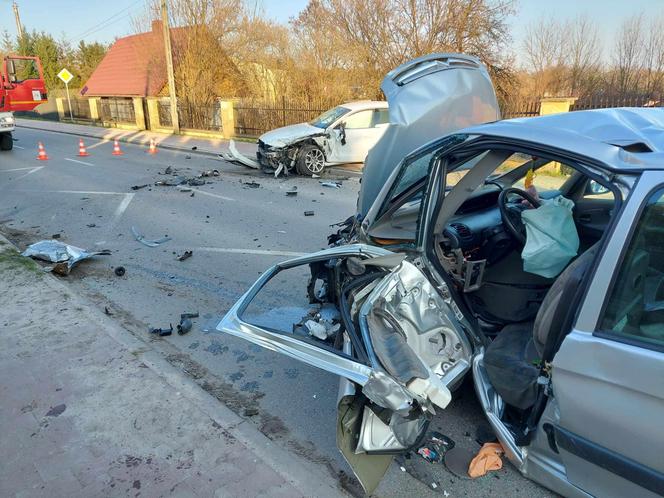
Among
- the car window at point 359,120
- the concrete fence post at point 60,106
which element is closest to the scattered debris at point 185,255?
the car window at point 359,120

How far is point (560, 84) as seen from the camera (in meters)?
23.3

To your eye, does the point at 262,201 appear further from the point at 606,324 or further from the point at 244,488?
the point at 606,324

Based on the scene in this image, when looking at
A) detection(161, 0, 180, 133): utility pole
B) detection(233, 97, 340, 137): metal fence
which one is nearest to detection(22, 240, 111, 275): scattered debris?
detection(233, 97, 340, 137): metal fence

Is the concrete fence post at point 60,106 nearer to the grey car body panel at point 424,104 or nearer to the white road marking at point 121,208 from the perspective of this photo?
the white road marking at point 121,208

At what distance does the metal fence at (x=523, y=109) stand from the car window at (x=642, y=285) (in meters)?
12.0

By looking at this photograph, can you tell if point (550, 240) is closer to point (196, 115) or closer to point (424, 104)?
point (424, 104)

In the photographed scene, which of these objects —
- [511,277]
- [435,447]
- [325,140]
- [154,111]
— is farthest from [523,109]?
[154,111]

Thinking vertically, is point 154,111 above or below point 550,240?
above

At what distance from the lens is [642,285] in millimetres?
1866

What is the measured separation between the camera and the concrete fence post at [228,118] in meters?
20.5

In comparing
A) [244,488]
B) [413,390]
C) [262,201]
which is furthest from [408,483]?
[262,201]

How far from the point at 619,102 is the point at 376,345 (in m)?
11.7

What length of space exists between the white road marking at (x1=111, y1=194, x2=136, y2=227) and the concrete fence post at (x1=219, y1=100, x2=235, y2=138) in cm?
1183

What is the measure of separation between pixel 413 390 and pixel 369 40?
18499mm
